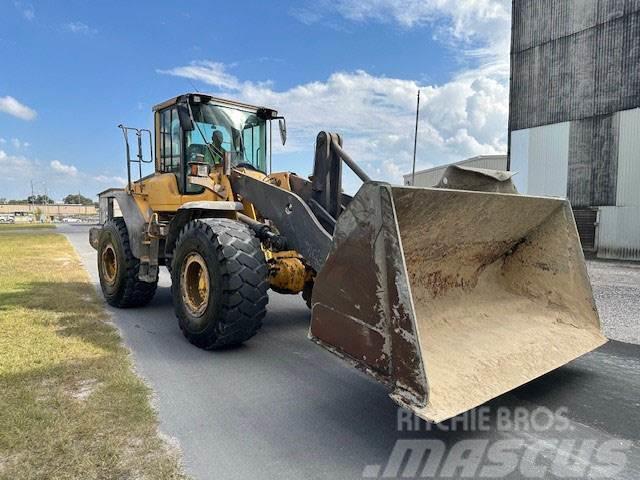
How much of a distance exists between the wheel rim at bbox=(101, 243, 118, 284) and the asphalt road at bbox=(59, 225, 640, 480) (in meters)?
2.74

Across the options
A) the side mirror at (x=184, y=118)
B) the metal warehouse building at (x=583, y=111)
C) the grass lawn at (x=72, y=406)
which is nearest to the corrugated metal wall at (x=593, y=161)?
the metal warehouse building at (x=583, y=111)

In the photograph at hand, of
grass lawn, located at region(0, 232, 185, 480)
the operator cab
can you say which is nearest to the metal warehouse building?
the operator cab

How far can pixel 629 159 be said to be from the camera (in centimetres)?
1559

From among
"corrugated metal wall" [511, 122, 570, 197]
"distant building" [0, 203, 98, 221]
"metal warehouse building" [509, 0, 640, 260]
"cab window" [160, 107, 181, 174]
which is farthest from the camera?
"distant building" [0, 203, 98, 221]

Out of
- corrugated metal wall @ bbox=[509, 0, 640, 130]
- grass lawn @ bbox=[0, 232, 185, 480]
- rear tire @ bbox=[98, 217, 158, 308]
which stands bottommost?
grass lawn @ bbox=[0, 232, 185, 480]

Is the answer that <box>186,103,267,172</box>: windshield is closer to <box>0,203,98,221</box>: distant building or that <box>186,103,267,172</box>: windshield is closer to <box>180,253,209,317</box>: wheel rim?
<box>180,253,209,317</box>: wheel rim

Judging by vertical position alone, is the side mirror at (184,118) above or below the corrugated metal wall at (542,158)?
below

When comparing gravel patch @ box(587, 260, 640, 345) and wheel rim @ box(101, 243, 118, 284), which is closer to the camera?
gravel patch @ box(587, 260, 640, 345)

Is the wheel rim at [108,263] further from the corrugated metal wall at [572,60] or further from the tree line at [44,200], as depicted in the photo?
the tree line at [44,200]

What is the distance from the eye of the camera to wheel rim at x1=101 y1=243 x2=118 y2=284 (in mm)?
6988

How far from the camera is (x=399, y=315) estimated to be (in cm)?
266

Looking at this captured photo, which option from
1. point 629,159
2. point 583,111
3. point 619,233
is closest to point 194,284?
point 619,233

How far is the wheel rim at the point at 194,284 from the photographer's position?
466 cm

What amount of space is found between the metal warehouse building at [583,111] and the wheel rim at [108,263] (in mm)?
15474
